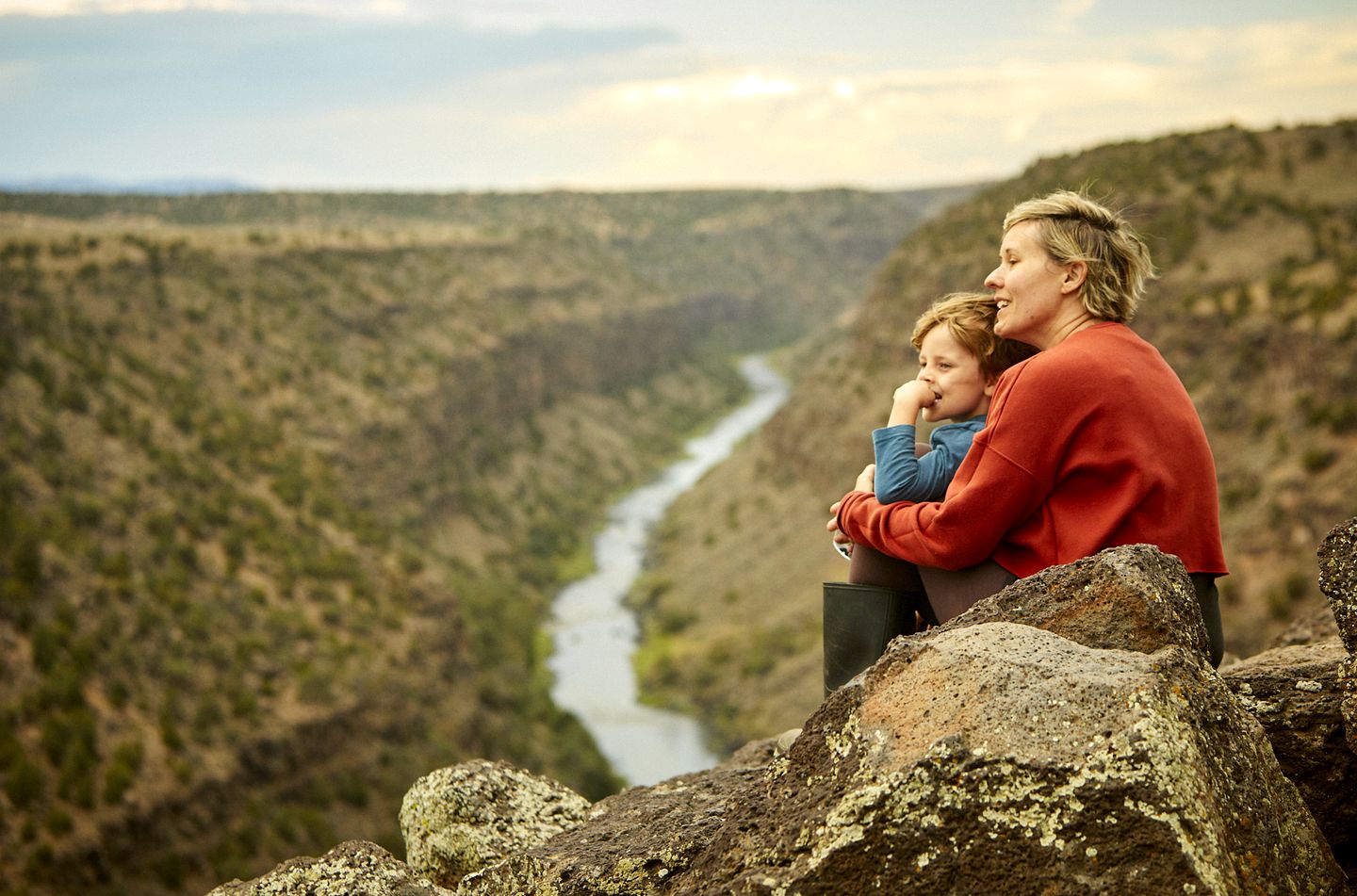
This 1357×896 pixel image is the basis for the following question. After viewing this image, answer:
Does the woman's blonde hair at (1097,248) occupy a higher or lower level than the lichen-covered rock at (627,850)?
higher

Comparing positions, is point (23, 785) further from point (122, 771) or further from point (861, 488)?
point (861, 488)

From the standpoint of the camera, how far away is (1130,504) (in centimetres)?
450

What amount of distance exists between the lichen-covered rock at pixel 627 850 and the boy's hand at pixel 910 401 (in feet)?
6.01

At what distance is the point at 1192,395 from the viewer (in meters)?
30.2

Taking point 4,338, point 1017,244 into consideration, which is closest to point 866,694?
point 1017,244

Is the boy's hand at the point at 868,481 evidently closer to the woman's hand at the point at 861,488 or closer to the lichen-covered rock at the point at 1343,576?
the woman's hand at the point at 861,488

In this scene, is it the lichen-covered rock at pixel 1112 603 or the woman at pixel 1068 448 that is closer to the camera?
the lichen-covered rock at pixel 1112 603

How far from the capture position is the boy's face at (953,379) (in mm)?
5301

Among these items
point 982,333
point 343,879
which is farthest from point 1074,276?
point 343,879

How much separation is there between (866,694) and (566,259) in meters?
86.8

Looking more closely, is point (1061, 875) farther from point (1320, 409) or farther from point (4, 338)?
point (4, 338)

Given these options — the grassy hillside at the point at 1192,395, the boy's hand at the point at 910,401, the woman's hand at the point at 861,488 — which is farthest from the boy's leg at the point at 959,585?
the grassy hillside at the point at 1192,395

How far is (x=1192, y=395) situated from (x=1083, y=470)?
28.8 metres

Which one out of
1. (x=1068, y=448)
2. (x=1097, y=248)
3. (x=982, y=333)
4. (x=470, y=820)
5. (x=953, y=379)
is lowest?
(x=470, y=820)
